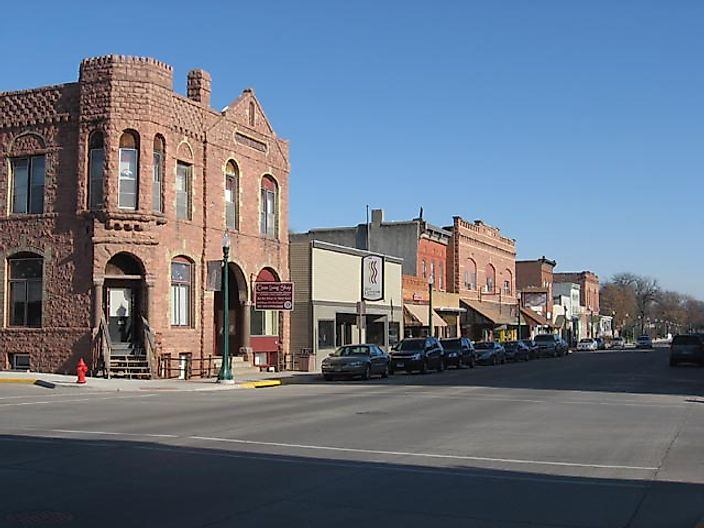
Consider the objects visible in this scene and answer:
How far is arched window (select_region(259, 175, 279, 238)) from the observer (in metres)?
40.5

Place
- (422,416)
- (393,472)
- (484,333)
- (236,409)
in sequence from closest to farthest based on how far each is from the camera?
(393,472), (422,416), (236,409), (484,333)

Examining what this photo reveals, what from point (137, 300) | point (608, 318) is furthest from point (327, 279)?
point (608, 318)

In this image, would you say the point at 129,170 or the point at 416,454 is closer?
the point at 416,454

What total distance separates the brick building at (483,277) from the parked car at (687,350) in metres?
20.2

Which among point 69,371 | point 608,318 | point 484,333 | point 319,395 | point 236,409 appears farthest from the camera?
point 608,318

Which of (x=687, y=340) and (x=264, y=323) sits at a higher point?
(x=264, y=323)

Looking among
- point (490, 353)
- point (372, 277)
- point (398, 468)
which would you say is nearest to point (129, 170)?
point (372, 277)

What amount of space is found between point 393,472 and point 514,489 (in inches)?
71.2

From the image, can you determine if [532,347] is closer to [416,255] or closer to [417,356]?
[416,255]

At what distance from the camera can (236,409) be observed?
2059 centimetres

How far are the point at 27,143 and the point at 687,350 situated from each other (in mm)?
34668

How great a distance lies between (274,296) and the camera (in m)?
36.1

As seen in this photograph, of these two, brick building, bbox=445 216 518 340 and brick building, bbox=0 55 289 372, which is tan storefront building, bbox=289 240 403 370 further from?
brick building, bbox=445 216 518 340

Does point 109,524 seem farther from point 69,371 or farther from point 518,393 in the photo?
point 69,371
